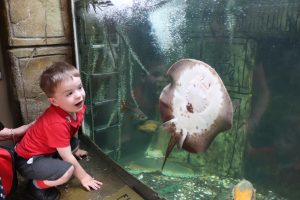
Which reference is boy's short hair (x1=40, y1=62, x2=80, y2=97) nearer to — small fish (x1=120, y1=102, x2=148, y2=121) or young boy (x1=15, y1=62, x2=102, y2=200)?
young boy (x1=15, y1=62, x2=102, y2=200)

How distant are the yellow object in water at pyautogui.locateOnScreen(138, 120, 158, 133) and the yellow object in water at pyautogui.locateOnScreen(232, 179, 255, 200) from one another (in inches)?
30.2

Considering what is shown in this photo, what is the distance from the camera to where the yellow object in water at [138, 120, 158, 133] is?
214 centimetres

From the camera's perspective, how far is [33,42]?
106 inches

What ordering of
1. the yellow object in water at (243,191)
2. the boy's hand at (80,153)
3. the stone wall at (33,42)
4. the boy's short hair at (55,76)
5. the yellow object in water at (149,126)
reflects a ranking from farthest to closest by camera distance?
the boy's hand at (80,153), the stone wall at (33,42), the yellow object in water at (149,126), the boy's short hair at (55,76), the yellow object in water at (243,191)

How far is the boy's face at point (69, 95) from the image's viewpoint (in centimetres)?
197

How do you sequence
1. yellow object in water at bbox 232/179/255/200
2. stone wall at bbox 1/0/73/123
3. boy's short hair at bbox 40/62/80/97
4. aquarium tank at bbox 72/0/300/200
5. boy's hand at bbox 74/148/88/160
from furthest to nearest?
1. boy's hand at bbox 74/148/88/160
2. stone wall at bbox 1/0/73/123
3. boy's short hair at bbox 40/62/80/97
4. yellow object in water at bbox 232/179/255/200
5. aquarium tank at bbox 72/0/300/200

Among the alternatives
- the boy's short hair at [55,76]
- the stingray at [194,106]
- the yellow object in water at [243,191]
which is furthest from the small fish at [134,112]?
the yellow object in water at [243,191]

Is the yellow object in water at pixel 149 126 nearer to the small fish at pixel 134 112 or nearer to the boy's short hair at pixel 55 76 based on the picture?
the small fish at pixel 134 112

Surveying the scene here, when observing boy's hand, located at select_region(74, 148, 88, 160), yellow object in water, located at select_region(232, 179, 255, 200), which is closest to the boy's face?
boy's hand, located at select_region(74, 148, 88, 160)

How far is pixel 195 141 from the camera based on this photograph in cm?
181

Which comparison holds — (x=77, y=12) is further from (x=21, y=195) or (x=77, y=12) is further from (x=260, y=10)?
(x=260, y=10)

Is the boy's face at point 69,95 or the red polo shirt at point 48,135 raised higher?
the boy's face at point 69,95

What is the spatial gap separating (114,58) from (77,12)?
0.78 metres

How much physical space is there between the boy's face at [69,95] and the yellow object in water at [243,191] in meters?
1.25
